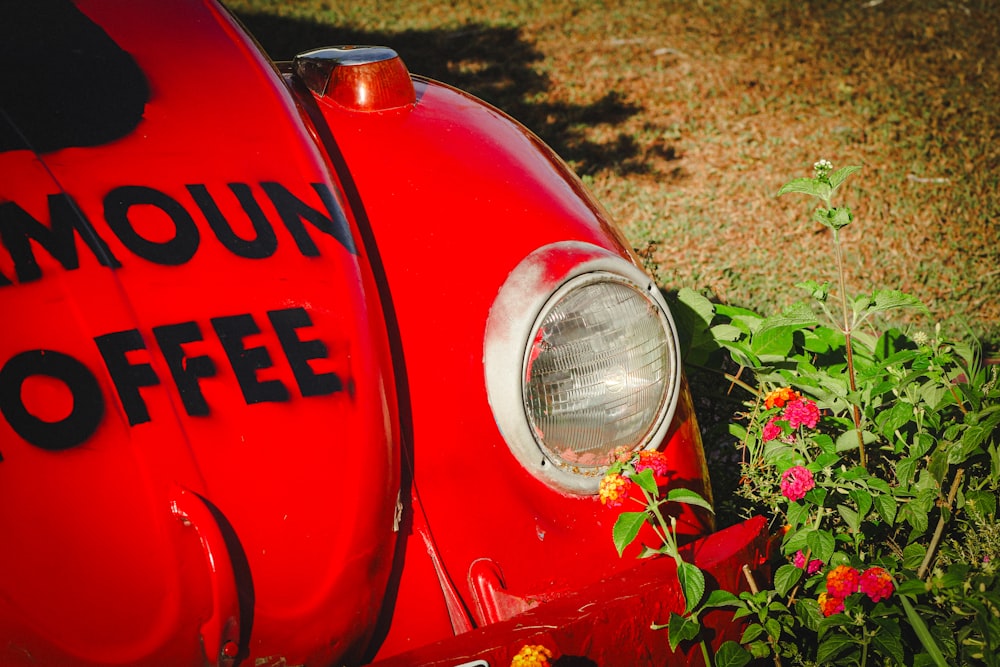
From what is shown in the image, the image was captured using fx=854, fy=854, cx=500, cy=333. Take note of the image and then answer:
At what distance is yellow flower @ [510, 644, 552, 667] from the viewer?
1325mm

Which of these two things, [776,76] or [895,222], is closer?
[895,222]

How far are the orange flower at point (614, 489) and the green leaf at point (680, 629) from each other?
0.70 feet

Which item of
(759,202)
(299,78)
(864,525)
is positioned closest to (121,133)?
(299,78)

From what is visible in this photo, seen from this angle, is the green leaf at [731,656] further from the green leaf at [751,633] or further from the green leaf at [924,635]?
the green leaf at [924,635]

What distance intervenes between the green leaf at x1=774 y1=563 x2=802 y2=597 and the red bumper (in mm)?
74

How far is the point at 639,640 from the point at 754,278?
9.85 ft

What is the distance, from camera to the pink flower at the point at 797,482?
5.60 ft

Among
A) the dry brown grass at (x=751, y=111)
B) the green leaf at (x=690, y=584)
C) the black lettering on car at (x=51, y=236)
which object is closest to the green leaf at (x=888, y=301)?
the green leaf at (x=690, y=584)

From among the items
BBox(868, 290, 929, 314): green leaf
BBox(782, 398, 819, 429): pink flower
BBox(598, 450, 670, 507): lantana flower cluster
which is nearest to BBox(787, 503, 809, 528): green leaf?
BBox(782, 398, 819, 429): pink flower

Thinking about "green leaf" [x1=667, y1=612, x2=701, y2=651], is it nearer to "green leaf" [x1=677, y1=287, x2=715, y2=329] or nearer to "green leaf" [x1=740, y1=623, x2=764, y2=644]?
"green leaf" [x1=740, y1=623, x2=764, y2=644]

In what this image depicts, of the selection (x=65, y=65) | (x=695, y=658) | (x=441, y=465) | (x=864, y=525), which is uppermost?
(x=65, y=65)

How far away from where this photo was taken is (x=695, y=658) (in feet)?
5.08

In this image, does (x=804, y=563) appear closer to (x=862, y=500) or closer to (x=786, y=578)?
(x=786, y=578)

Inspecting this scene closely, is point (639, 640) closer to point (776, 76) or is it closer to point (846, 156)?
point (846, 156)
